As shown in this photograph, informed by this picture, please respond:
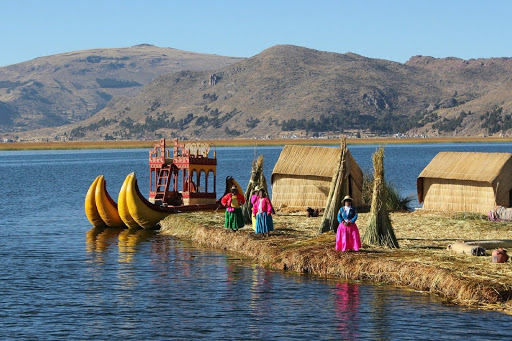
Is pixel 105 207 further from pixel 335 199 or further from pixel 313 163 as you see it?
pixel 335 199

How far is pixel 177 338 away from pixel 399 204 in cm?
2017

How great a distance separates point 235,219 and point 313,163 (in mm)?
8148

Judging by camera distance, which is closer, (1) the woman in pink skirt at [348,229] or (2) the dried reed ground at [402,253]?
(2) the dried reed ground at [402,253]

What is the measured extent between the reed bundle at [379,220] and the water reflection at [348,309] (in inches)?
117

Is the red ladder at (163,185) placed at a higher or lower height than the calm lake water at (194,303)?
higher

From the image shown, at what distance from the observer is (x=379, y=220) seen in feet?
79.3

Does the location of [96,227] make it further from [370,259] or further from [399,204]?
[370,259]

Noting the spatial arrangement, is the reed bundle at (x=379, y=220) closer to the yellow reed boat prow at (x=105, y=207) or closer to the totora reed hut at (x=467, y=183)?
the totora reed hut at (x=467, y=183)

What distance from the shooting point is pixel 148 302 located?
67.3ft

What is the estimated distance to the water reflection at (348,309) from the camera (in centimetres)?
1752

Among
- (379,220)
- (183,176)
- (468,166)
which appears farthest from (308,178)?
(379,220)

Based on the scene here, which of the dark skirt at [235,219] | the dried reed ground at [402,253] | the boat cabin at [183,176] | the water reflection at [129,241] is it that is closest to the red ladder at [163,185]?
the boat cabin at [183,176]

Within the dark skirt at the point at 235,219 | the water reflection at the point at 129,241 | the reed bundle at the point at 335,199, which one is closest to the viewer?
the reed bundle at the point at 335,199

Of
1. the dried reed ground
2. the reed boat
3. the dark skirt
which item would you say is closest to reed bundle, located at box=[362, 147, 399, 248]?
the dried reed ground
